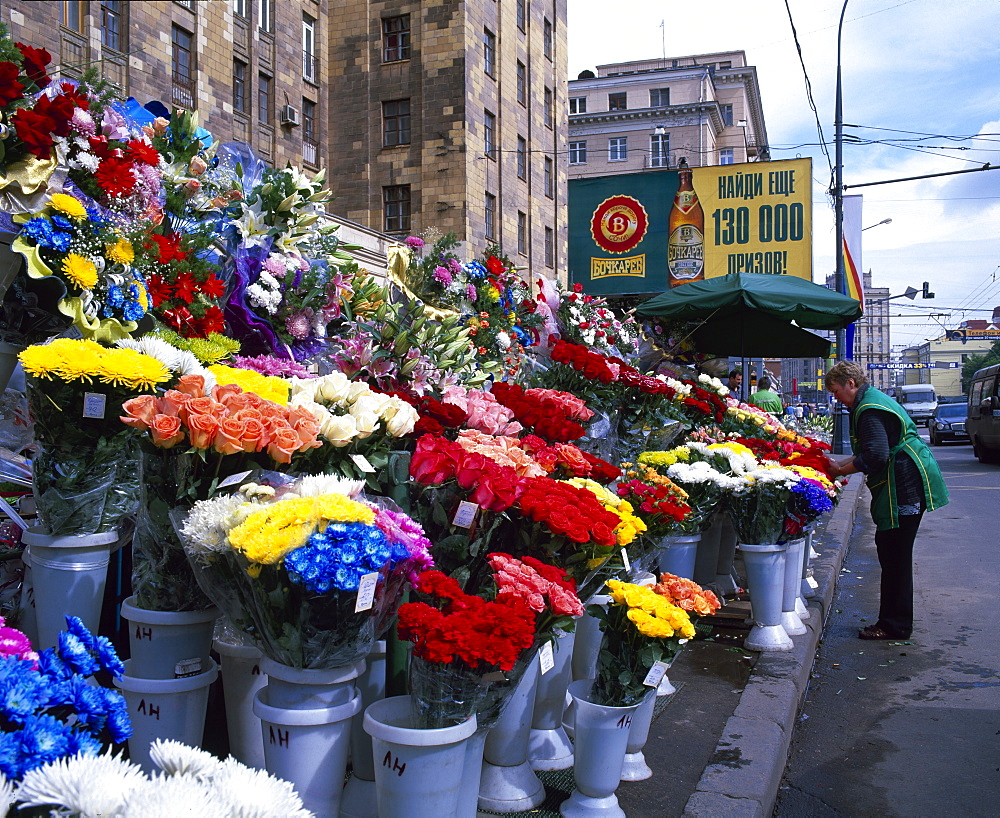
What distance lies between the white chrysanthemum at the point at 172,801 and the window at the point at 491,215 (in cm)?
2691

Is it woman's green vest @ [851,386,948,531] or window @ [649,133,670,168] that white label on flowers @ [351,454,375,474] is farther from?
window @ [649,133,670,168]

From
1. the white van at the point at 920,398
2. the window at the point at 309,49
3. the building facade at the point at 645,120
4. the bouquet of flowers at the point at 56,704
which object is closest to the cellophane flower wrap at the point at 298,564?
the bouquet of flowers at the point at 56,704

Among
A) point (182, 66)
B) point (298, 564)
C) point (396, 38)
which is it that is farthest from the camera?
point (396, 38)

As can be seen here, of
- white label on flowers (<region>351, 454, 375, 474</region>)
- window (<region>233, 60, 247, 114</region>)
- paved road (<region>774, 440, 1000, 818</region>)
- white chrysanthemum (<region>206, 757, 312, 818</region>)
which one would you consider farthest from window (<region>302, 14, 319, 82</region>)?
white chrysanthemum (<region>206, 757, 312, 818</region>)

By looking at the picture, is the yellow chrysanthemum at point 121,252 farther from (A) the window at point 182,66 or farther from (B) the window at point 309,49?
(B) the window at point 309,49

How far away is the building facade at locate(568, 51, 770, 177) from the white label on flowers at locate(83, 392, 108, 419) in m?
50.3

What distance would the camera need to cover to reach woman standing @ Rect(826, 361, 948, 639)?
5.05 m

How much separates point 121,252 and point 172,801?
6.99ft

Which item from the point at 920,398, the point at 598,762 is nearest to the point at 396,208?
the point at 598,762

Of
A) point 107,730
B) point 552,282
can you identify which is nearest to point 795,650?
point 552,282

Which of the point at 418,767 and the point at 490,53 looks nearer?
the point at 418,767

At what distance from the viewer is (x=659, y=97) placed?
52.2 meters

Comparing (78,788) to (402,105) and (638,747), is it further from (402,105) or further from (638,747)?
(402,105)

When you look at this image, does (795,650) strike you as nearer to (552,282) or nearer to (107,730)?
(552,282)
